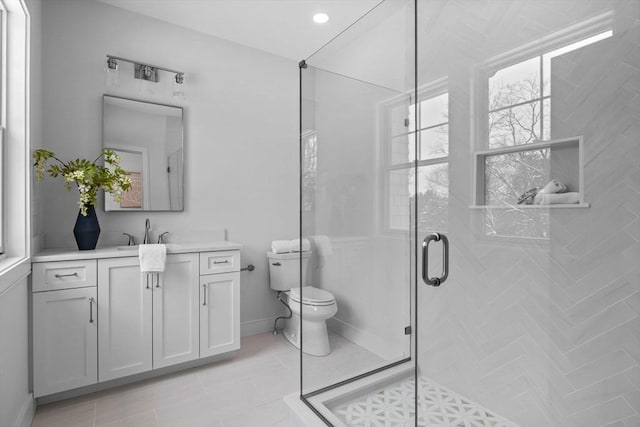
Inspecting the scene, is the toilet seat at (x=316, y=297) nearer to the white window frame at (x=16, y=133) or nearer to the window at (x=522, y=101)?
the window at (x=522, y=101)

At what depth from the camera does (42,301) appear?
1892mm

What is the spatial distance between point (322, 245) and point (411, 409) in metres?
0.87

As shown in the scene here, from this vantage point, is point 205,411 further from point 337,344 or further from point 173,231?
point 173,231

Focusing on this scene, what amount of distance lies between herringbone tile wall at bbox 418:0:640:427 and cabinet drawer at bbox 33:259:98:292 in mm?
2017

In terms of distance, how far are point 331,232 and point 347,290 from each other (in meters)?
0.32

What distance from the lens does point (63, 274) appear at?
1.96 m

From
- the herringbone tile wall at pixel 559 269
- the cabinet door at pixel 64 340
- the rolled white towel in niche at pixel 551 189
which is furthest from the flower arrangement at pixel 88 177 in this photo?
the rolled white towel in niche at pixel 551 189

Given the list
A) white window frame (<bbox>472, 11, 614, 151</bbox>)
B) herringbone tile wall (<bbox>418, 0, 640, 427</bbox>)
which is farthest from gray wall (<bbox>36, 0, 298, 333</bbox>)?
white window frame (<bbox>472, 11, 614, 151</bbox>)

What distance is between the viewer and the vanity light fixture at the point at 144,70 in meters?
2.46

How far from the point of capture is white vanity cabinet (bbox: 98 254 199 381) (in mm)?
2074

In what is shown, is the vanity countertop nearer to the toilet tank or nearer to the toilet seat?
the toilet tank

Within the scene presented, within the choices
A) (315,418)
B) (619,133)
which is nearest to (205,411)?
(315,418)

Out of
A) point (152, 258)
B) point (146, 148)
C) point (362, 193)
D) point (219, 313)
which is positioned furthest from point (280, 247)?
point (362, 193)

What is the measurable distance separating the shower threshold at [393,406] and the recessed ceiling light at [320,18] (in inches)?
97.9
